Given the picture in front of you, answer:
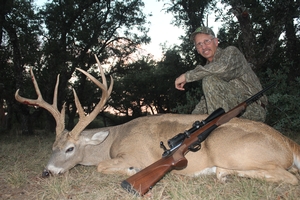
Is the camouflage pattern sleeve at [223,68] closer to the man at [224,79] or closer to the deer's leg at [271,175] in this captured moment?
the man at [224,79]

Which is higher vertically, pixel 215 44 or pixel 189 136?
pixel 215 44

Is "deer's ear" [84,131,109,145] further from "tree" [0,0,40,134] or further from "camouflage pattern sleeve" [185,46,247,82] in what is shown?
"tree" [0,0,40,134]

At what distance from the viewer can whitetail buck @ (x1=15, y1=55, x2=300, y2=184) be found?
127 inches

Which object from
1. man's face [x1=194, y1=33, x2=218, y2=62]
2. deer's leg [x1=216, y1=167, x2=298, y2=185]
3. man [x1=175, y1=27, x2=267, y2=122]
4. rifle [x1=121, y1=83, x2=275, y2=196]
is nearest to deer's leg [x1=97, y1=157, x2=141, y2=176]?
rifle [x1=121, y1=83, x2=275, y2=196]

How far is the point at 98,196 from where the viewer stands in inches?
115

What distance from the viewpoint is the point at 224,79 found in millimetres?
4680

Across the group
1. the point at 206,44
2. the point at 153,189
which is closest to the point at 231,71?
the point at 206,44

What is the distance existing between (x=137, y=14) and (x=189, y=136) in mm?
14646

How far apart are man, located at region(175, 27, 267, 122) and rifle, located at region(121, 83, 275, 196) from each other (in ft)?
2.69

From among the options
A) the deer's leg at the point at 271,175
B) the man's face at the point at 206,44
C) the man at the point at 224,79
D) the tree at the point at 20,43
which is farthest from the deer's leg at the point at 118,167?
the tree at the point at 20,43

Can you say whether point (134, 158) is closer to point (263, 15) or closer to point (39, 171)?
point (39, 171)

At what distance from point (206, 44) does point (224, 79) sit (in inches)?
30.0

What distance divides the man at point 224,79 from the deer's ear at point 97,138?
5.00 ft

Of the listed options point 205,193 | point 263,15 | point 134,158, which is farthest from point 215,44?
point 263,15
